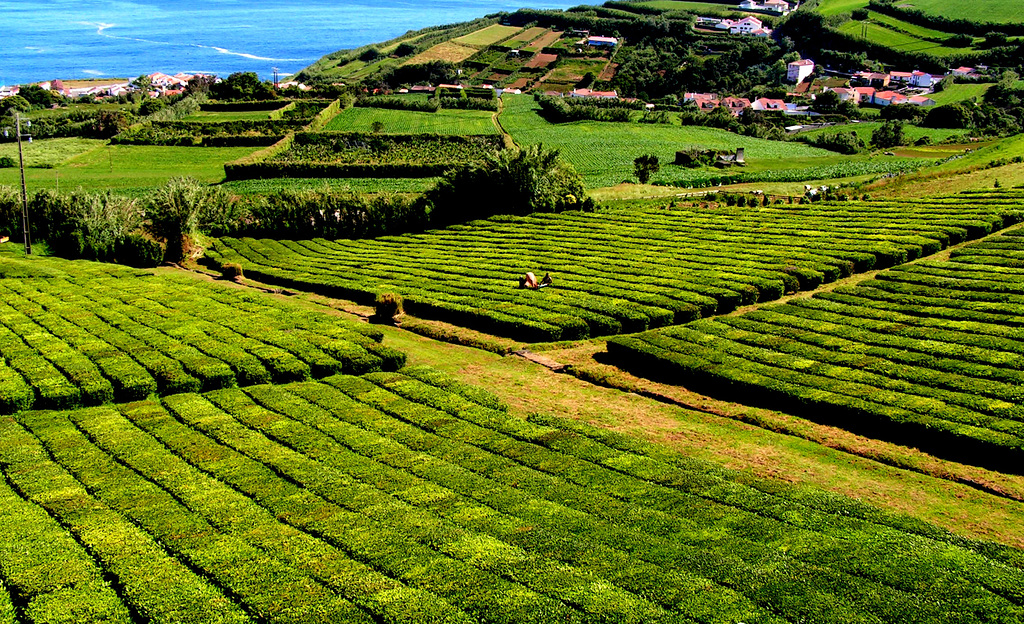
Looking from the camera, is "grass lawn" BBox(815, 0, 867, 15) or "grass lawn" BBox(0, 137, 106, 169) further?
"grass lawn" BBox(815, 0, 867, 15)

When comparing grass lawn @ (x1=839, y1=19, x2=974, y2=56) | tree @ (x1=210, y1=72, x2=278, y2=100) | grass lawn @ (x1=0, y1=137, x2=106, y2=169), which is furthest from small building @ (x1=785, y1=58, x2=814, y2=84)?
grass lawn @ (x1=0, y1=137, x2=106, y2=169)

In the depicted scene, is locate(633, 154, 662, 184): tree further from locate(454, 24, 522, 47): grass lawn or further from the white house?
the white house

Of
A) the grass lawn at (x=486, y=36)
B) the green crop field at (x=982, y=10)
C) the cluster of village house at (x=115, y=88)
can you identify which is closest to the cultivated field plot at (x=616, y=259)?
the cluster of village house at (x=115, y=88)

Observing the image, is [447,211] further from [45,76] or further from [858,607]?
[45,76]

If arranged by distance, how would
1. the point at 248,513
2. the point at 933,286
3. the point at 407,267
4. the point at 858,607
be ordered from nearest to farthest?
1. the point at 858,607
2. the point at 248,513
3. the point at 933,286
4. the point at 407,267

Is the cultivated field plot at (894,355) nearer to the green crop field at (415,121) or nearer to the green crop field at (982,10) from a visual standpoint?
the green crop field at (415,121)

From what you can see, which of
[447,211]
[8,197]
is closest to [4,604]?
[447,211]
